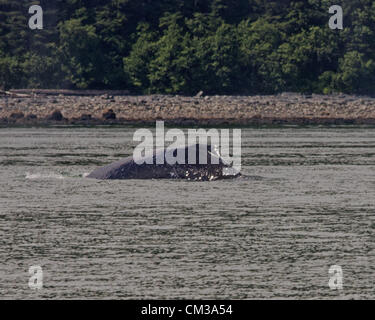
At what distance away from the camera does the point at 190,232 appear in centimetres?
2042

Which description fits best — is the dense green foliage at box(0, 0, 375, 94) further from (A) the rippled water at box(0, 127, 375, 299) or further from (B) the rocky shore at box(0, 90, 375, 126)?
(A) the rippled water at box(0, 127, 375, 299)

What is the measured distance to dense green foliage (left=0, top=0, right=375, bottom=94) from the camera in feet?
298

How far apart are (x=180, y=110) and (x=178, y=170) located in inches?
1971

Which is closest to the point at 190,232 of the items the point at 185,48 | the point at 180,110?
the point at 180,110

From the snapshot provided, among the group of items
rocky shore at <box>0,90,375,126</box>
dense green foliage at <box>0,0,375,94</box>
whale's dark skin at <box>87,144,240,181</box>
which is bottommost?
whale's dark skin at <box>87,144,240,181</box>

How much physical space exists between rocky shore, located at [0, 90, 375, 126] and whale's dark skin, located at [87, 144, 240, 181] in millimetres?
43150

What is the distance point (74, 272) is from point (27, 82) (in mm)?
78782

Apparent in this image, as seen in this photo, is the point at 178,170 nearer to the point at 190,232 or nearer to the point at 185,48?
the point at 190,232

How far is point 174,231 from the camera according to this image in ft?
67.4

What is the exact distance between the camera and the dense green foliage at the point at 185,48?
298 ft

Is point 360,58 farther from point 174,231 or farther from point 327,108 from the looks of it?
point 174,231

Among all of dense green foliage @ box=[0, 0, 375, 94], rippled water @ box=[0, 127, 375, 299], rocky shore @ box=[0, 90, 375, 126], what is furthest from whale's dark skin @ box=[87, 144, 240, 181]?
dense green foliage @ box=[0, 0, 375, 94]

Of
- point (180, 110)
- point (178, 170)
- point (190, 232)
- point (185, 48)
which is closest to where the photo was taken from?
point (190, 232)

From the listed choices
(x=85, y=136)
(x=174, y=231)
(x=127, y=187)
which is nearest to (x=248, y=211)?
(x=174, y=231)
